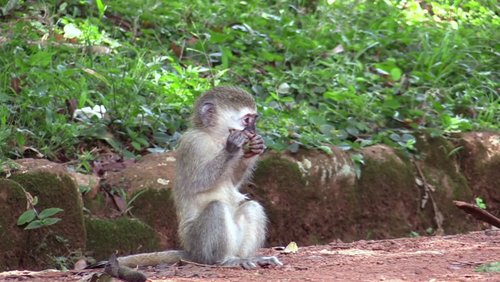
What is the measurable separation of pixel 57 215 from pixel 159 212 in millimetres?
905

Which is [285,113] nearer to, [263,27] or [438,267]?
[263,27]

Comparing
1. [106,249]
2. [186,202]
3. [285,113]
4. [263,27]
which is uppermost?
[263,27]

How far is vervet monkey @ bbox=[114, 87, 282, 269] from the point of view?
595 cm

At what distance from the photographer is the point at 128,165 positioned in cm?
761

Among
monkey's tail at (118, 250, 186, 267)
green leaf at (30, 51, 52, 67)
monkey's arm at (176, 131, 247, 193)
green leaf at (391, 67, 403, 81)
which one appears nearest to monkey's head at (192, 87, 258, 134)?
monkey's arm at (176, 131, 247, 193)

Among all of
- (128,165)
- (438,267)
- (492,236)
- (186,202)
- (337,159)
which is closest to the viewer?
(438,267)

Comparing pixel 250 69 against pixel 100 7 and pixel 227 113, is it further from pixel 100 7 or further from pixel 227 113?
pixel 227 113

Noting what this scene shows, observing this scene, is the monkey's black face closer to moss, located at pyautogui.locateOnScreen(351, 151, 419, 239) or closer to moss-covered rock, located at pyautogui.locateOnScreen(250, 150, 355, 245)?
moss-covered rock, located at pyautogui.locateOnScreen(250, 150, 355, 245)

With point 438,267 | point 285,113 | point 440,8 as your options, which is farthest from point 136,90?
point 440,8

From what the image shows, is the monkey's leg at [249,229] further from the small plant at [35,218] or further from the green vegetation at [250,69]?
the green vegetation at [250,69]

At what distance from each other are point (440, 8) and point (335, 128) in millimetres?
3891

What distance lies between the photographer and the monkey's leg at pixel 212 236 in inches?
234

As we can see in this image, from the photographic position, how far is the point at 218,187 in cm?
620

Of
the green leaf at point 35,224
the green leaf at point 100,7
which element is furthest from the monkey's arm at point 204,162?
the green leaf at point 100,7
